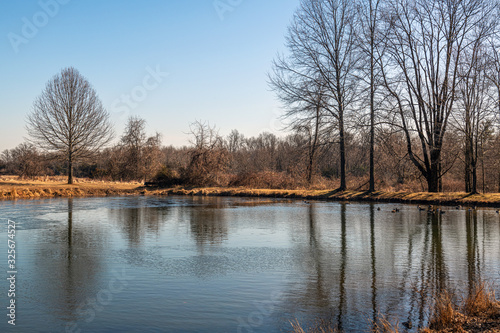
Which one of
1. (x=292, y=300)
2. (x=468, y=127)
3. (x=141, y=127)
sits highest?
(x=141, y=127)

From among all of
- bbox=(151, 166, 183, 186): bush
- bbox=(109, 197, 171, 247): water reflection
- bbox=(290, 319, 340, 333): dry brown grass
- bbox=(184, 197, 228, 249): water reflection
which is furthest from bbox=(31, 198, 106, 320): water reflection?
bbox=(151, 166, 183, 186): bush

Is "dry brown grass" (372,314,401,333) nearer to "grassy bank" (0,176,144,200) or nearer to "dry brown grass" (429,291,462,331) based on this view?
"dry brown grass" (429,291,462,331)

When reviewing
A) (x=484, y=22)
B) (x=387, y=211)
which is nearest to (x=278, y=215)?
(x=387, y=211)

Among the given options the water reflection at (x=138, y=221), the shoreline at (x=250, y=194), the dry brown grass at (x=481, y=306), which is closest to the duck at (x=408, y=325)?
the dry brown grass at (x=481, y=306)

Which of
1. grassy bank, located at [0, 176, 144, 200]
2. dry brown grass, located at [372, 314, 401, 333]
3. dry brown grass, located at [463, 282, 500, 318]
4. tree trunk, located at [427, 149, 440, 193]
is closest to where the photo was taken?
dry brown grass, located at [372, 314, 401, 333]

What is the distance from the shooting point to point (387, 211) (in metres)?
21.9

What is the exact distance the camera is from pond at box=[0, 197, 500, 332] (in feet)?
22.6

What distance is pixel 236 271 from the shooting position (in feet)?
32.2

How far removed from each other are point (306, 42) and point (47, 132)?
2576 cm

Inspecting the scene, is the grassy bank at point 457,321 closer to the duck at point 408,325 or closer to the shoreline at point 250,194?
the duck at point 408,325

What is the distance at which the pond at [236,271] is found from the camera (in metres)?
6.88

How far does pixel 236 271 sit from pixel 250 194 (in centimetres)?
2400

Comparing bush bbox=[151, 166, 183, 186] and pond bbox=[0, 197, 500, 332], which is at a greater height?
bush bbox=[151, 166, 183, 186]

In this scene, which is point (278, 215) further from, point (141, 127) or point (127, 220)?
point (141, 127)
